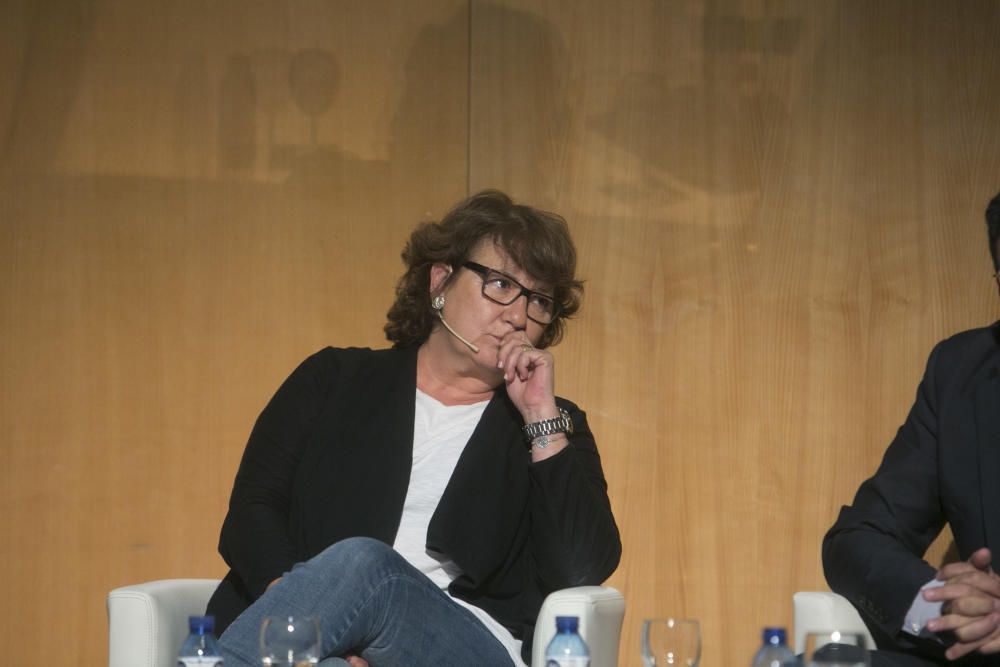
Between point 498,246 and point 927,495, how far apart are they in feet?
3.57

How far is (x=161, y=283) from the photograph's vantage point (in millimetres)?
3617

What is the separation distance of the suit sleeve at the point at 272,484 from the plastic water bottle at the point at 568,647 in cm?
67

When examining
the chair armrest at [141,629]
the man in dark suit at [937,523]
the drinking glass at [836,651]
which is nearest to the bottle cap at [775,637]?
the drinking glass at [836,651]

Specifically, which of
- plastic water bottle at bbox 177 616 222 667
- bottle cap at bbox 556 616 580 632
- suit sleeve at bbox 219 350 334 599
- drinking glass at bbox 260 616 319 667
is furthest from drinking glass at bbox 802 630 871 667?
suit sleeve at bbox 219 350 334 599

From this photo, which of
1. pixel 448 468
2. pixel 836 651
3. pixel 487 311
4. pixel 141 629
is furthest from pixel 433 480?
pixel 836 651

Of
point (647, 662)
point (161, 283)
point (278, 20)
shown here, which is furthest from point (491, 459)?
point (278, 20)

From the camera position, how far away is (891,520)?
218 cm

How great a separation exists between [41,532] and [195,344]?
2.30ft

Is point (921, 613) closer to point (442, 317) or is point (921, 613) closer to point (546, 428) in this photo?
point (546, 428)

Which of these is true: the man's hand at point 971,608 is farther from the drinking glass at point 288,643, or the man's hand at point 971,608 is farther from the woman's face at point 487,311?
the woman's face at point 487,311

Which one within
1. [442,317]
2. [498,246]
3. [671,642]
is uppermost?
[498,246]

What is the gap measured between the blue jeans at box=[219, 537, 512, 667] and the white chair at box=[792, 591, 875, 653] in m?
0.57

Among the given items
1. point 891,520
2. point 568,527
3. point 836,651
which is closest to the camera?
point 836,651

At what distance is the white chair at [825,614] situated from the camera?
227 cm
